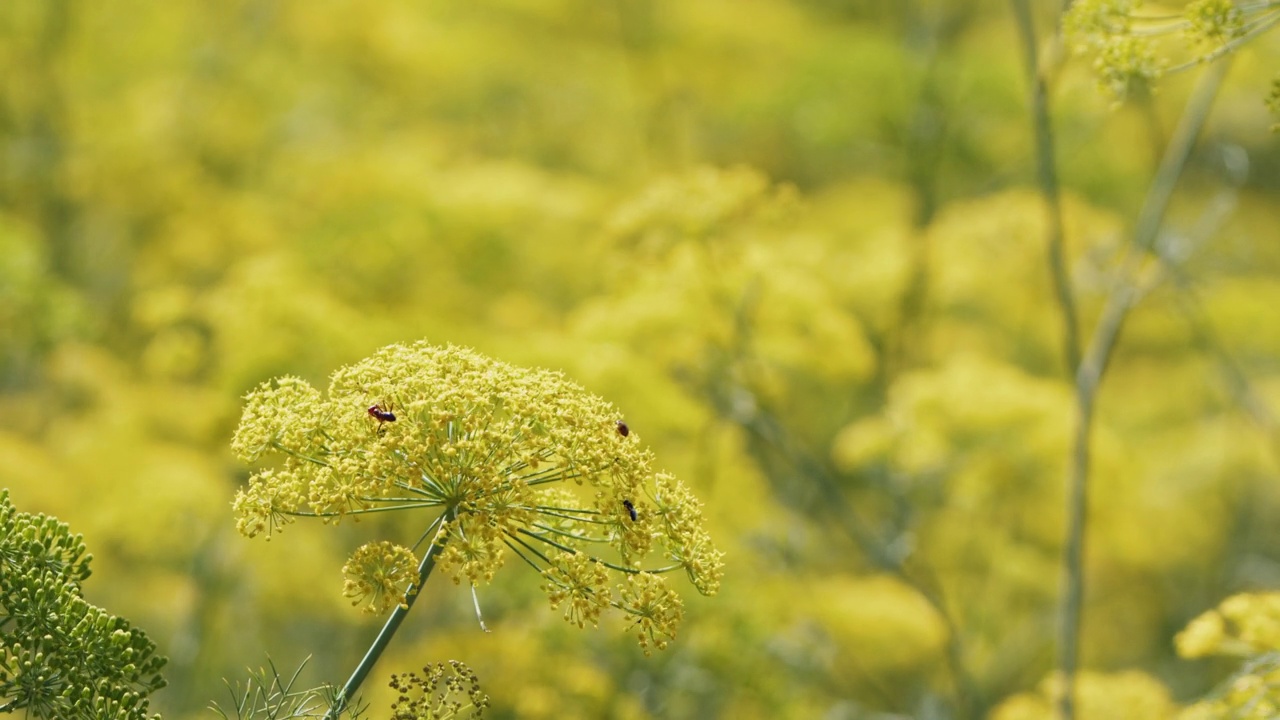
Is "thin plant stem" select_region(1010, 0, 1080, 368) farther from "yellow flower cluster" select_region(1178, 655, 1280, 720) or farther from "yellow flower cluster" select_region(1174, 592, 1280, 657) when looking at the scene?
"yellow flower cluster" select_region(1178, 655, 1280, 720)

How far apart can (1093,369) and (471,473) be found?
3921 millimetres

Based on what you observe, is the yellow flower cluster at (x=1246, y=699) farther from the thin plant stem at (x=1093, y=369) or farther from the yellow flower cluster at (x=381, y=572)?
the yellow flower cluster at (x=381, y=572)

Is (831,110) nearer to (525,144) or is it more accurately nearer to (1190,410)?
(525,144)

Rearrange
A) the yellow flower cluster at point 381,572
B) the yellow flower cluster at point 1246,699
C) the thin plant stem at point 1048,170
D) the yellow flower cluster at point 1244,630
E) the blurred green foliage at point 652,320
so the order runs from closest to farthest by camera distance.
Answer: the yellow flower cluster at point 381,572 < the yellow flower cluster at point 1246,699 < the yellow flower cluster at point 1244,630 < the thin plant stem at point 1048,170 < the blurred green foliage at point 652,320

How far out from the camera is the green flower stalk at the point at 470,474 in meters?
2.65

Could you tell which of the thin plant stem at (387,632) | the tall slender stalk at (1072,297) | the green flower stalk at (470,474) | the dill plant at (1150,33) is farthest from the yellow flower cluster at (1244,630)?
the thin plant stem at (387,632)

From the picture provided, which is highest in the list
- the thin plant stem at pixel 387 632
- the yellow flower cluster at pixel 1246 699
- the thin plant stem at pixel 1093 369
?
the thin plant stem at pixel 1093 369

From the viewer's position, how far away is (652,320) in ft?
21.6

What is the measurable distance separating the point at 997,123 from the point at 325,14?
22.7 ft

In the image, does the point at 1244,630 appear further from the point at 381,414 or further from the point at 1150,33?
the point at 381,414

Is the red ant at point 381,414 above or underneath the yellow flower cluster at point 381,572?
above

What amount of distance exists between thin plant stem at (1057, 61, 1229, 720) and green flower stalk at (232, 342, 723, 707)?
9.88 ft

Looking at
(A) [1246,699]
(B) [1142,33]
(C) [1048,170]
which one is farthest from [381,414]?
(C) [1048,170]

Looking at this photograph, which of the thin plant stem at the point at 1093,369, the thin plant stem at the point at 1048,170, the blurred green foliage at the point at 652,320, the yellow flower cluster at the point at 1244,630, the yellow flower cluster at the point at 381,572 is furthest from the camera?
the blurred green foliage at the point at 652,320
